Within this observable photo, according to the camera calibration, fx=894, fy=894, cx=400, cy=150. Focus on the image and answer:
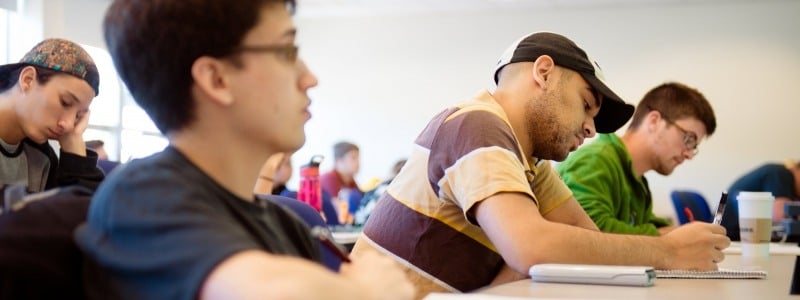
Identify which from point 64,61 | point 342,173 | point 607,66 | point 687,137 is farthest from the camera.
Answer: point 607,66

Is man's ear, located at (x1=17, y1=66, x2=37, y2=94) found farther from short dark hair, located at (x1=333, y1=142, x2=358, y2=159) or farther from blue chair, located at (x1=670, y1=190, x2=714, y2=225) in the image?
short dark hair, located at (x1=333, y1=142, x2=358, y2=159)

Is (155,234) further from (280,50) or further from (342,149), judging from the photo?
(342,149)

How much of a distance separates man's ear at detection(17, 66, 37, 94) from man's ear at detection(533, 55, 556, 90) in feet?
5.41

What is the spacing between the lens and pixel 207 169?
0.95m

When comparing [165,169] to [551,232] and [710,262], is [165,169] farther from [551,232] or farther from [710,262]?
[710,262]

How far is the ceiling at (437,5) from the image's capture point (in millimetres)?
8719

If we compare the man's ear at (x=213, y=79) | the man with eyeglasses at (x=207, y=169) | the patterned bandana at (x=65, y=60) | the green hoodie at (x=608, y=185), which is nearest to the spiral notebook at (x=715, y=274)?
the green hoodie at (x=608, y=185)

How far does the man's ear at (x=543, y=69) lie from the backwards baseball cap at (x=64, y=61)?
1.51m

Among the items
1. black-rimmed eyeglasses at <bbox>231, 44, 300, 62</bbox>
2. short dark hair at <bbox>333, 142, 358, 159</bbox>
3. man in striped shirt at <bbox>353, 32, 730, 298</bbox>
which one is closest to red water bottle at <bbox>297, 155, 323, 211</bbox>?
man in striped shirt at <bbox>353, 32, 730, 298</bbox>

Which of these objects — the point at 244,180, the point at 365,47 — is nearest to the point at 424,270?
the point at 244,180

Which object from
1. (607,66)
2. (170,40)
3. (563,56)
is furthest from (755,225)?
(607,66)

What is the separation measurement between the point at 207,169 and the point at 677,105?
2712 millimetres

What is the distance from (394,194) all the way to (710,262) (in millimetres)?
701

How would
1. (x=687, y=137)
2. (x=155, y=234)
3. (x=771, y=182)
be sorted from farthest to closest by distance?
(x=771, y=182) < (x=687, y=137) < (x=155, y=234)
